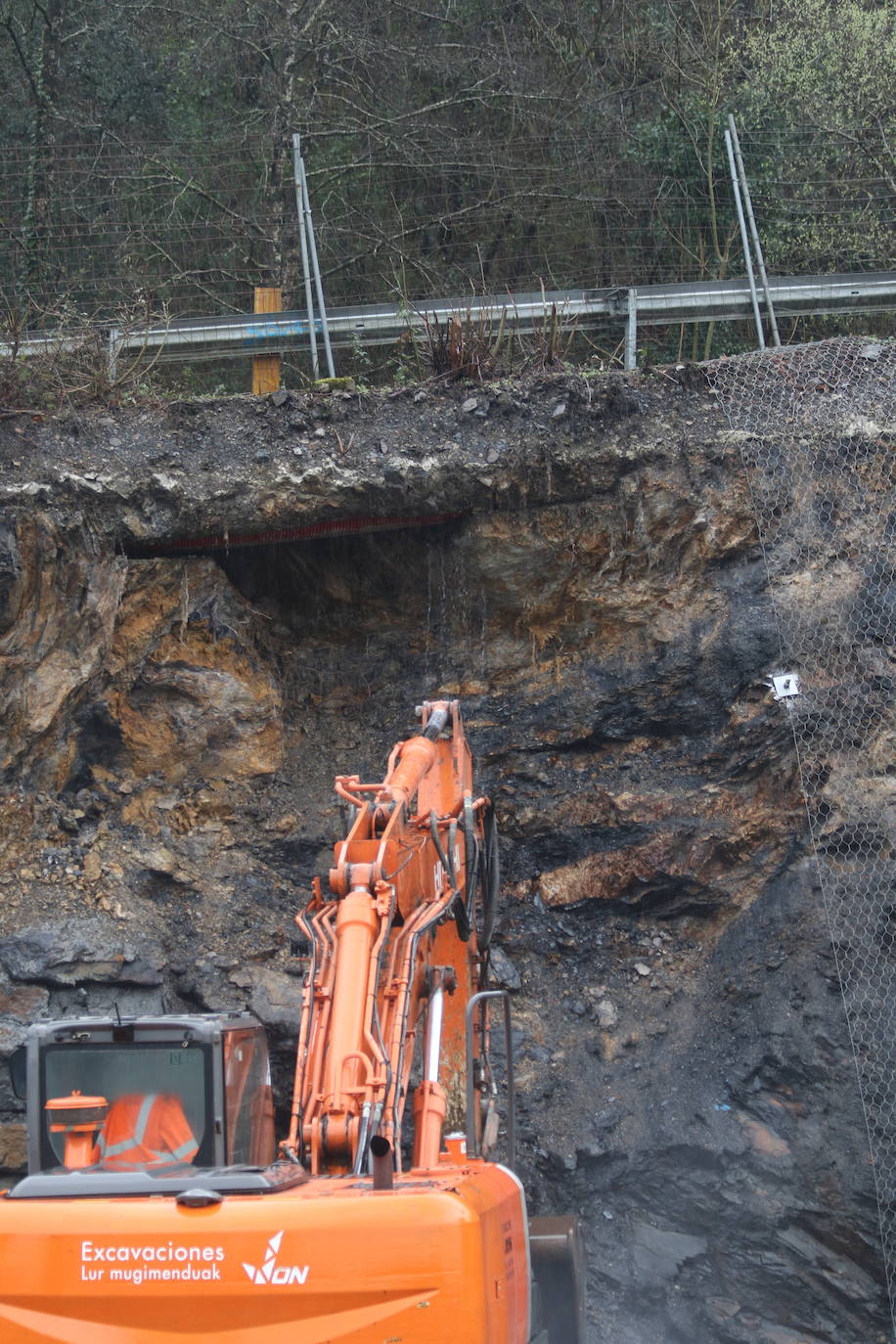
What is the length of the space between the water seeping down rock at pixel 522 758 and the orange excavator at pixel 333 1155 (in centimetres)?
167

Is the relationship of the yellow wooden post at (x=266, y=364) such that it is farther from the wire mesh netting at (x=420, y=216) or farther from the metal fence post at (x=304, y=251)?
the wire mesh netting at (x=420, y=216)

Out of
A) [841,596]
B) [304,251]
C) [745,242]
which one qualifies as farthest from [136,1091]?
[745,242]

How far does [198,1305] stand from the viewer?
11.5 ft

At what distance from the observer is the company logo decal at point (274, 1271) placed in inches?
137

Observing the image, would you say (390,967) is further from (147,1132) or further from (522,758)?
(522,758)

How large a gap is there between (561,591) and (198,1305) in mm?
5881

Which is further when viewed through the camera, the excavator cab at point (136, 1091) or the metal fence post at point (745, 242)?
the metal fence post at point (745, 242)

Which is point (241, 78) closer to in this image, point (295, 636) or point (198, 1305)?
point (295, 636)

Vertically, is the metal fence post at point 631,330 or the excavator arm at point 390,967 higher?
the metal fence post at point 631,330

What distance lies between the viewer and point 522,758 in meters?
8.56

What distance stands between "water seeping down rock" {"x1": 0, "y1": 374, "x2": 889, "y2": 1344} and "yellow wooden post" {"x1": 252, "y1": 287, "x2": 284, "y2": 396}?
0.58m

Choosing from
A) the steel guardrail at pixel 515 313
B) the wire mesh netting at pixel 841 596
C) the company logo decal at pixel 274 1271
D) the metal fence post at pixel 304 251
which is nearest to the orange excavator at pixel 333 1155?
the company logo decal at pixel 274 1271

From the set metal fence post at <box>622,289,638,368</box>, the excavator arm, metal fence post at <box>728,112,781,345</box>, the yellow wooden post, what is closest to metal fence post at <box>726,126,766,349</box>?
metal fence post at <box>728,112,781,345</box>

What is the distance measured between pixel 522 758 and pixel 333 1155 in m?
4.57
